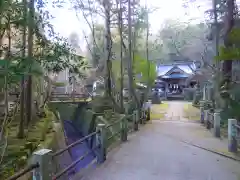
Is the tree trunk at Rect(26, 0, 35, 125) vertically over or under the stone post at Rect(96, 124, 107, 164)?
over

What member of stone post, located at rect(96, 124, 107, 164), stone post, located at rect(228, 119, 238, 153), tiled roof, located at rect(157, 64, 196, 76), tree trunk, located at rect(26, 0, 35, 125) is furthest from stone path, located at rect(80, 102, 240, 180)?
tiled roof, located at rect(157, 64, 196, 76)

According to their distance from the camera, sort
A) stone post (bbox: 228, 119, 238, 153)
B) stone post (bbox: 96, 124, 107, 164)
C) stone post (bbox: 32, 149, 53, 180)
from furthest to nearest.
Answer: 1. stone post (bbox: 228, 119, 238, 153)
2. stone post (bbox: 96, 124, 107, 164)
3. stone post (bbox: 32, 149, 53, 180)

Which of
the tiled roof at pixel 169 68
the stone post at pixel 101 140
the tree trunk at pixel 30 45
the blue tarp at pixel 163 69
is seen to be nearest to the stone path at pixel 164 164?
the stone post at pixel 101 140

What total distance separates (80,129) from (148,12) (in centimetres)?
1092

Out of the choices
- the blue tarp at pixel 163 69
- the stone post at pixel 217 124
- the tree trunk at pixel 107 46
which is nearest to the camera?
the stone post at pixel 217 124

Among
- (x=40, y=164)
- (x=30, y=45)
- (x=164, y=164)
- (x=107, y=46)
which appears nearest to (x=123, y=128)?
(x=164, y=164)

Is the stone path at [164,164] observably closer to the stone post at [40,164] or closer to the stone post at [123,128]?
the stone post at [123,128]

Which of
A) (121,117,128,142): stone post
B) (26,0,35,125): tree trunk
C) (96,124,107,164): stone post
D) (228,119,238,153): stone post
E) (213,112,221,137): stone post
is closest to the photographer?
(26,0,35,125): tree trunk

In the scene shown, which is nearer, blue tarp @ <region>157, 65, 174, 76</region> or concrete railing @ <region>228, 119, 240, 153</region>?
concrete railing @ <region>228, 119, 240, 153</region>

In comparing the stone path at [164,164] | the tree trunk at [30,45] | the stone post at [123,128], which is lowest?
the stone path at [164,164]

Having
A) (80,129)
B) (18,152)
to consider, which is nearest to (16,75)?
(18,152)

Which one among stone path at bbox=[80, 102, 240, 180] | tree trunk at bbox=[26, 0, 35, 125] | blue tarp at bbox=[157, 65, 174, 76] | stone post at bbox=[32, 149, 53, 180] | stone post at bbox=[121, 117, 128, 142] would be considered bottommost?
stone path at bbox=[80, 102, 240, 180]

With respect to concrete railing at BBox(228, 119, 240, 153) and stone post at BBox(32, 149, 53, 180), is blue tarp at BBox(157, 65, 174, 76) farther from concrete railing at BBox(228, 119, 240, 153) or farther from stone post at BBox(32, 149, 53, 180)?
stone post at BBox(32, 149, 53, 180)

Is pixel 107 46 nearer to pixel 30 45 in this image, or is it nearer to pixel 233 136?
pixel 30 45
